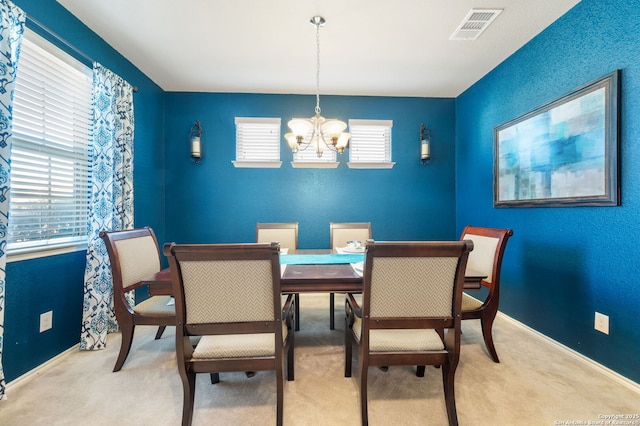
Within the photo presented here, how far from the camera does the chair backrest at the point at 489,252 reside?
1866mm

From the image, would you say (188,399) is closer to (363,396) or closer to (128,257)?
(363,396)

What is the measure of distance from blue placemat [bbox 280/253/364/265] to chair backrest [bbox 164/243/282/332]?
2.31 feet

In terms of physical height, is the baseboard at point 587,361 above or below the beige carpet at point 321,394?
above

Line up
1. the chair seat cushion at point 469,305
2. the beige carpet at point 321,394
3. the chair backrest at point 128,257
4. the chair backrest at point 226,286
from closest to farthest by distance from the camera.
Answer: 1. the chair backrest at point 226,286
2. the beige carpet at point 321,394
3. the chair backrest at point 128,257
4. the chair seat cushion at point 469,305

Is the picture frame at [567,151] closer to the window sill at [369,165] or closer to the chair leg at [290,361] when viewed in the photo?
the window sill at [369,165]

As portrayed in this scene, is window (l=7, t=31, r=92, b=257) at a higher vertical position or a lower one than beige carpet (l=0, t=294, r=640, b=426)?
higher

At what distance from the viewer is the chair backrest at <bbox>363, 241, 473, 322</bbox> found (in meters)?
1.21

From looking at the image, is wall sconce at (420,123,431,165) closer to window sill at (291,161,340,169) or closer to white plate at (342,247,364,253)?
window sill at (291,161,340,169)

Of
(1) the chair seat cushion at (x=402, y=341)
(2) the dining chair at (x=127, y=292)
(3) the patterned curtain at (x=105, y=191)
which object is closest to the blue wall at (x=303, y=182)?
(3) the patterned curtain at (x=105, y=191)

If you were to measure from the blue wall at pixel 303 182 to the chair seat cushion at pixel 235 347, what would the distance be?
233 cm

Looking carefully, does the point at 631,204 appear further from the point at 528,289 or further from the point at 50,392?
the point at 50,392

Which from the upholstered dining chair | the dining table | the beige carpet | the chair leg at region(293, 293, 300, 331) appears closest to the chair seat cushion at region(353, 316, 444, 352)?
the dining table

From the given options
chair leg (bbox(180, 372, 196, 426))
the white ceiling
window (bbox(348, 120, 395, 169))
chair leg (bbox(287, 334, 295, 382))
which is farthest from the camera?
window (bbox(348, 120, 395, 169))

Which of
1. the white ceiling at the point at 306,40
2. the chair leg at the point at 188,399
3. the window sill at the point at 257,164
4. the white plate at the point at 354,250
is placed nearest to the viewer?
the chair leg at the point at 188,399
